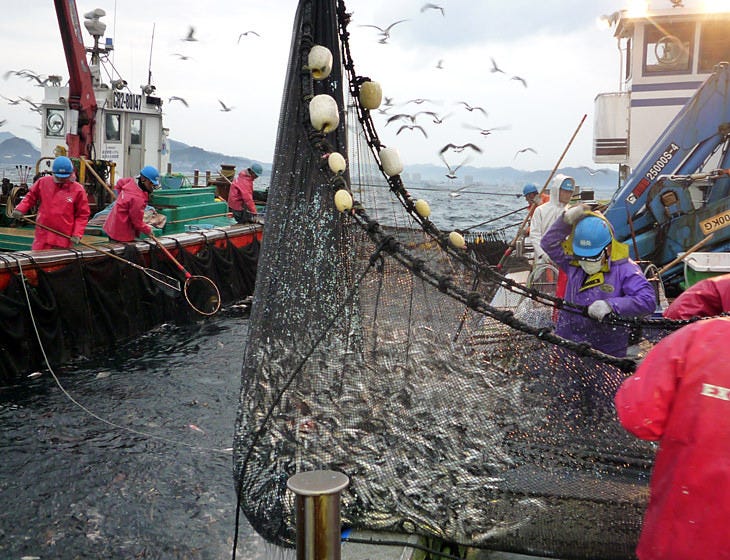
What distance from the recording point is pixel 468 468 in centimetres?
360

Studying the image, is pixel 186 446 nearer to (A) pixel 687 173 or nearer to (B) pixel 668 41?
(A) pixel 687 173

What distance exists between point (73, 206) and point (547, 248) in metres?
7.56

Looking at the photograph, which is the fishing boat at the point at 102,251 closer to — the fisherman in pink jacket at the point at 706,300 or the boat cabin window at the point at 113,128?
the boat cabin window at the point at 113,128

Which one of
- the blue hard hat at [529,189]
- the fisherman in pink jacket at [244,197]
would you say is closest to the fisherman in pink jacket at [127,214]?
the fisherman in pink jacket at [244,197]

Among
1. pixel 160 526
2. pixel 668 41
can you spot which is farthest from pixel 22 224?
pixel 668 41

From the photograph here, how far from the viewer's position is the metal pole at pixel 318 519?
2859mm

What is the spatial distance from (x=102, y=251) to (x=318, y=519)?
338 inches

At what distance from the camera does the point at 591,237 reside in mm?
4809

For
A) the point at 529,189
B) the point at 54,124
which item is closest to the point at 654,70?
the point at 529,189

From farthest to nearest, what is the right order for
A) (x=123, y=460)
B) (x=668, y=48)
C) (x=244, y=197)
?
(x=244, y=197) < (x=668, y=48) < (x=123, y=460)

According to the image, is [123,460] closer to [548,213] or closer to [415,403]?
[415,403]

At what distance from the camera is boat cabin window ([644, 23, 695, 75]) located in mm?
14227

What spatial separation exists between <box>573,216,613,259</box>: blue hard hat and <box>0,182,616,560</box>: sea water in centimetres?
280

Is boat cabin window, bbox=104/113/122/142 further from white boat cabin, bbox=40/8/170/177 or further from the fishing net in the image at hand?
the fishing net
